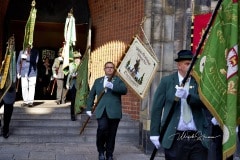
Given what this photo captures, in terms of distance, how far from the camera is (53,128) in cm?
1053

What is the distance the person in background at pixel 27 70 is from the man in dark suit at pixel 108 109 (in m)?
4.22

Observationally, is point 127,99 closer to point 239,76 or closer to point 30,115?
point 30,115

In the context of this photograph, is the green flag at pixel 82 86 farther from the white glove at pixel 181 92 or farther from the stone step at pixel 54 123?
the white glove at pixel 181 92

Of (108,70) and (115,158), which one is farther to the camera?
(115,158)

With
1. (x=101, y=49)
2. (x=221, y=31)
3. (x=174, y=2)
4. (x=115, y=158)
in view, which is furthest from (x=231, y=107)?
(x=101, y=49)

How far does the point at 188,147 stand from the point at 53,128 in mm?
6214

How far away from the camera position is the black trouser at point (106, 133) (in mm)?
7883

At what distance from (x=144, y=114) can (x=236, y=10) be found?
230 inches

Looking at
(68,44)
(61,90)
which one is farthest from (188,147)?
(61,90)

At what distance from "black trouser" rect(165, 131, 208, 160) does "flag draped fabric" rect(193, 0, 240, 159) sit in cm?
82

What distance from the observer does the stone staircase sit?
32.9ft

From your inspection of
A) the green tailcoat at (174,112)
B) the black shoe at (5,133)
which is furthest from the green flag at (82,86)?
the green tailcoat at (174,112)

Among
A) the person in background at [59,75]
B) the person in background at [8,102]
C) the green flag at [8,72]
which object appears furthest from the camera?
the person in background at [59,75]

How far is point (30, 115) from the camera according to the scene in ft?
36.8
